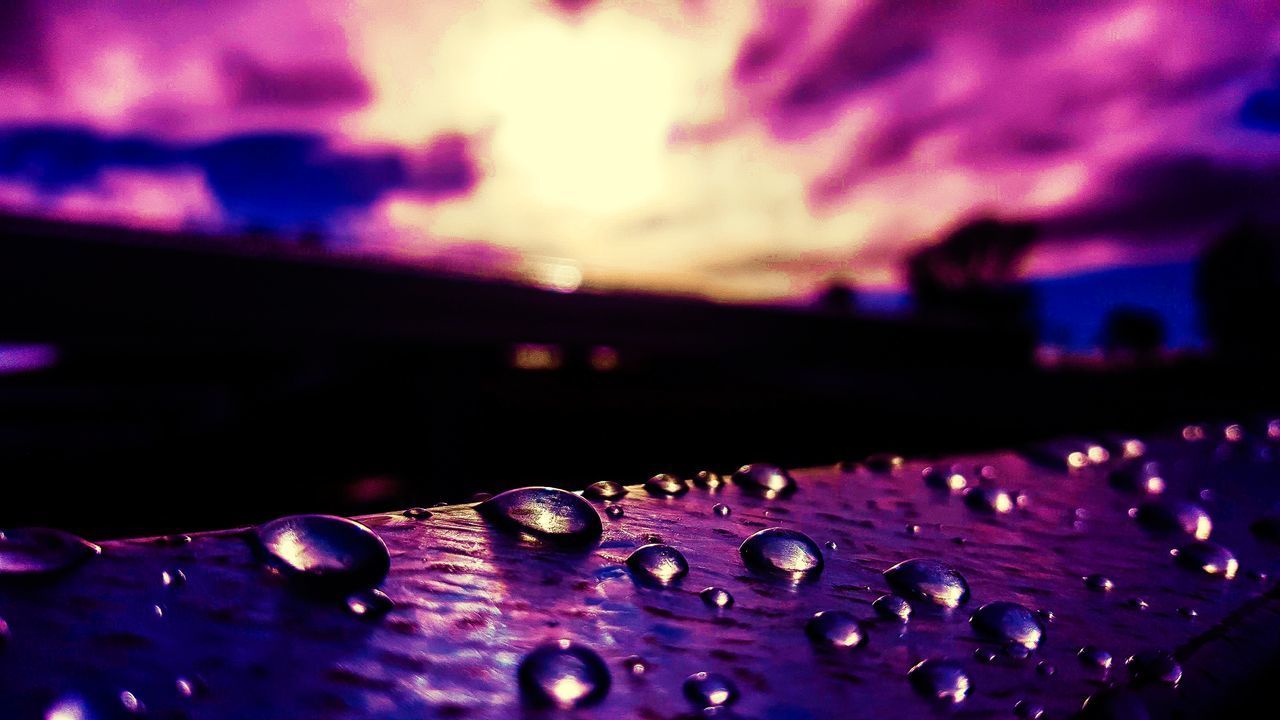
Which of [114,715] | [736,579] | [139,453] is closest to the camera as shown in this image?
[114,715]

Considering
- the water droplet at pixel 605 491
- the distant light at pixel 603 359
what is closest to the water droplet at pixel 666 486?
the water droplet at pixel 605 491

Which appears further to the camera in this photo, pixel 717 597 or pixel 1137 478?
pixel 1137 478

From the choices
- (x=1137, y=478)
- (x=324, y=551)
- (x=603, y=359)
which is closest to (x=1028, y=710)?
(x=324, y=551)

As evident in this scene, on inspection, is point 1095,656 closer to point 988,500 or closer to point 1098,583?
point 1098,583

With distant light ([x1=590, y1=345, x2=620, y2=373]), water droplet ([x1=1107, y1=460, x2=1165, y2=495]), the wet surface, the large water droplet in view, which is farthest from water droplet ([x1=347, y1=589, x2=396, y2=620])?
distant light ([x1=590, y1=345, x2=620, y2=373])

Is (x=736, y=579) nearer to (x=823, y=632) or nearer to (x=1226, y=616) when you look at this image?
(x=823, y=632)

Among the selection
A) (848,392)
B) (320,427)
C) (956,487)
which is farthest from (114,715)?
(848,392)
